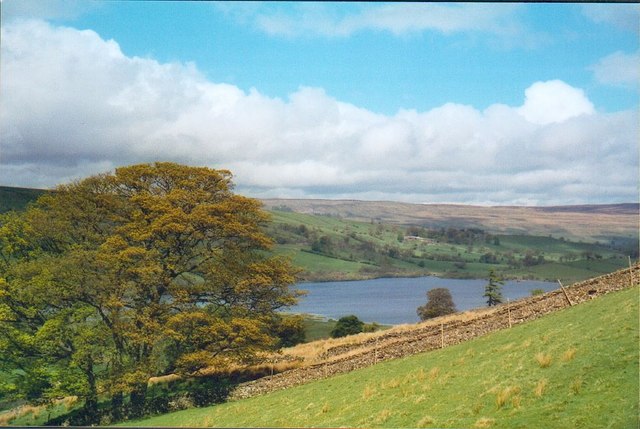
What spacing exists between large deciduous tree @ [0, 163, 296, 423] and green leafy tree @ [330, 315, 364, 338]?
1941cm

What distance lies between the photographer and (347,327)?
1697 inches

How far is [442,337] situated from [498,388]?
1020 cm

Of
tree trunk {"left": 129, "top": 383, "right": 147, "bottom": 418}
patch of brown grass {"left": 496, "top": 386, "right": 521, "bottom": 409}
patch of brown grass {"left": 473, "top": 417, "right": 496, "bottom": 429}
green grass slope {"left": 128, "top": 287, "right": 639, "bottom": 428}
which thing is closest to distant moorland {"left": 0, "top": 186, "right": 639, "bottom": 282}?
tree trunk {"left": 129, "top": 383, "right": 147, "bottom": 418}

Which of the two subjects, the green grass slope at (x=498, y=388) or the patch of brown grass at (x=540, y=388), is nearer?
the green grass slope at (x=498, y=388)

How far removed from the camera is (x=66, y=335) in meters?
20.8

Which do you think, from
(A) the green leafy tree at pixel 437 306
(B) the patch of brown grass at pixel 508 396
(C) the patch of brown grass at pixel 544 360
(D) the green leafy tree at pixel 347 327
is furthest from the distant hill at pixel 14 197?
(B) the patch of brown grass at pixel 508 396

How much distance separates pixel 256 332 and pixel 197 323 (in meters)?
2.35

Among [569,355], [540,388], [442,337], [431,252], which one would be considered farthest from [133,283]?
[431,252]

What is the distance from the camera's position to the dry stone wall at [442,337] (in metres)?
22.9

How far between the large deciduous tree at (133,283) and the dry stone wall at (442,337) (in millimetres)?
1584

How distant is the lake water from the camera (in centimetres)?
5791

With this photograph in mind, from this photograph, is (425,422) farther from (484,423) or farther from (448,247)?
(448,247)

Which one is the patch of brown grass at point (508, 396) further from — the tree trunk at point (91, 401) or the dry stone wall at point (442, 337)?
the tree trunk at point (91, 401)

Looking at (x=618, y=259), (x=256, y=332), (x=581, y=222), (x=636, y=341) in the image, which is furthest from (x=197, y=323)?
(x=581, y=222)
